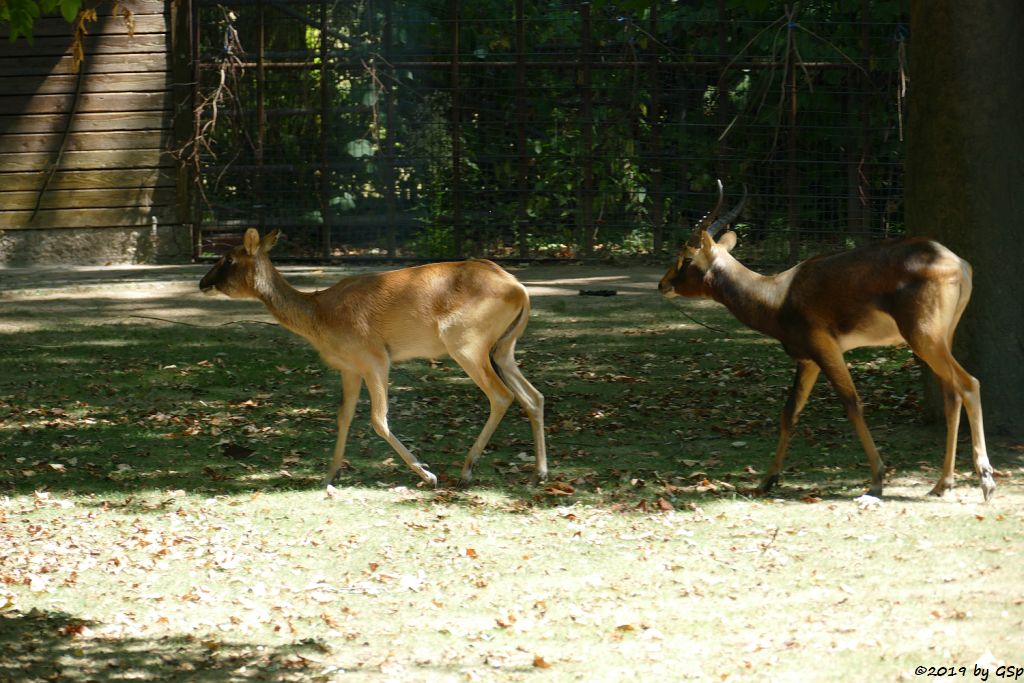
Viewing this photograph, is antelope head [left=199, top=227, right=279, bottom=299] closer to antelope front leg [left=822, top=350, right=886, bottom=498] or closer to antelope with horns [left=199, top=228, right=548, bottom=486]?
antelope with horns [left=199, top=228, right=548, bottom=486]

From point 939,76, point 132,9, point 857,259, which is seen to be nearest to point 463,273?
point 857,259

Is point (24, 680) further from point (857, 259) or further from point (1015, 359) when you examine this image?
point (1015, 359)

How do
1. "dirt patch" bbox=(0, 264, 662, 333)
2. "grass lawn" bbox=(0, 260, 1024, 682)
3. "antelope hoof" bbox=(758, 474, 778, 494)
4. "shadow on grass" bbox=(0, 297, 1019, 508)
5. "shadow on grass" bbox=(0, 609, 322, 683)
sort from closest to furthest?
"shadow on grass" bbox=(0, 609, 322, 683)
"grass lawn" bbox=(0, 260, 1024, 682)
"antelope hoof" bbox=(758, 474, 778, 494)
"shadow on grass" bbox=(0, 297, 1019, 508)
"dirt patch" bbox=(0, 264, 662, 333)

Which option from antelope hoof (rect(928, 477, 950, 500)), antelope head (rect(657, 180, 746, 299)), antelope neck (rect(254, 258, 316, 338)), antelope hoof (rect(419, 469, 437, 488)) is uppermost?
antelope head (rect(657, 180, 746, 299))

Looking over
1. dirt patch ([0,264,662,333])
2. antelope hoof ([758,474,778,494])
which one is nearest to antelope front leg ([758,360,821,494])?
antelope hoof ([758,474,778,494])

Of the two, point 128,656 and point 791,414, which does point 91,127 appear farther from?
point 128,656

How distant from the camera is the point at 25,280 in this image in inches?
575

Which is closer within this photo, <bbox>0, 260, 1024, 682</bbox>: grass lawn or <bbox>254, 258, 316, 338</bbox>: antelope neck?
<bbox>0, 260, 1024, 682</bbox>: grass lawn

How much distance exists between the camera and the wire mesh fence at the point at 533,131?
50.9ft

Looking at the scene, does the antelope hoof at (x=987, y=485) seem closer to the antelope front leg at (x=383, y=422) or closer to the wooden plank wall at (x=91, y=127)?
the antelope front leg at (x=383, y=422)

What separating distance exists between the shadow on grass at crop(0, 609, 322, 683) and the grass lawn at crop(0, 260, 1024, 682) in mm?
16

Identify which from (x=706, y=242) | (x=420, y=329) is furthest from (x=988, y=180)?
(x=420, y=329)

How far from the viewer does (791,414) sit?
790 centimetres

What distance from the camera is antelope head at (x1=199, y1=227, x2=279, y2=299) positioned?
333 inches
